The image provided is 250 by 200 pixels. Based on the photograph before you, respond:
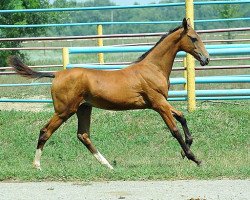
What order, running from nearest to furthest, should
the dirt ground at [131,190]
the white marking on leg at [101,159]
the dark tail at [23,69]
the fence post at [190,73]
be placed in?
the dirt ground at [131,190] < the white marking on leg at [101,159] < the dark tail at [23,69] < the fence post at [190,73]

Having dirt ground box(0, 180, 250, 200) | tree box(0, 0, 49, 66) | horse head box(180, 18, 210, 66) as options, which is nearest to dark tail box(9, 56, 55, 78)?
horse head box(180, 18, 210, 66)

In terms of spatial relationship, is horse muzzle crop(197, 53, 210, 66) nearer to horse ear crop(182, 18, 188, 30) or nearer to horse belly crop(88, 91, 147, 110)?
horse ear crop(182, 18, 188, 30)

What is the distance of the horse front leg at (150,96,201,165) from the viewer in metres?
10.6

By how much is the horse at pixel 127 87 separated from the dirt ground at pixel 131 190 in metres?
1.73

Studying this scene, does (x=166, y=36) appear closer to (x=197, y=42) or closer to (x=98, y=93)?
(x=197, y=42)

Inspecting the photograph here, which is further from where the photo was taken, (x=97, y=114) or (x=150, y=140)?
(x=97, y=114)

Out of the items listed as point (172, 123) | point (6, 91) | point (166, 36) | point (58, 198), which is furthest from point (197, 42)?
point (6, 91)

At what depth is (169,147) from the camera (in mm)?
12484

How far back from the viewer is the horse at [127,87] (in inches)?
428

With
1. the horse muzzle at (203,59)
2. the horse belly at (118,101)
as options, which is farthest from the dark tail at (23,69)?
the horse muzzle at (203,59)

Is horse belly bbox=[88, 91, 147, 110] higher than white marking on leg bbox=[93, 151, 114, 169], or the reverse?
horse belly bbox=[88, 91, 147, 110]

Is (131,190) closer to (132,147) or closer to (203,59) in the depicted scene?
(203,59)

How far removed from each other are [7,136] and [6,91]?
6.20 metres

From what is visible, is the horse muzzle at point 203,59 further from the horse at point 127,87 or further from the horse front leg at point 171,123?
the horse front leg at point 171,123
